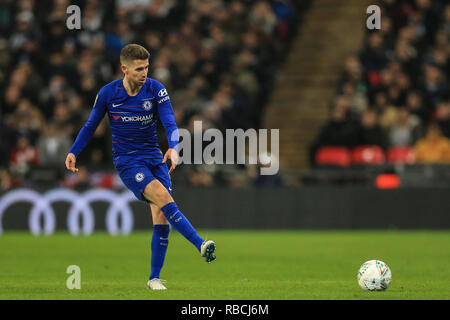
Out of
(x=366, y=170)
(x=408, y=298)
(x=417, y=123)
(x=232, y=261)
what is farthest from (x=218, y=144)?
(x=408, y=298)

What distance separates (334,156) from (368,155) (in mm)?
778

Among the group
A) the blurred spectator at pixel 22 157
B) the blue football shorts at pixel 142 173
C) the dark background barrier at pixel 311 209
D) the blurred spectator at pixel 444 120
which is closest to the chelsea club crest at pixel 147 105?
the blue football shorts at pixel 142 173

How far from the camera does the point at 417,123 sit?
2225 cm

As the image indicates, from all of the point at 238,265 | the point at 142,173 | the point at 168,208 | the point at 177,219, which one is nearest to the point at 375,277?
the point at 177,219

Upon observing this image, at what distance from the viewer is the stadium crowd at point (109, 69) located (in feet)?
68.1

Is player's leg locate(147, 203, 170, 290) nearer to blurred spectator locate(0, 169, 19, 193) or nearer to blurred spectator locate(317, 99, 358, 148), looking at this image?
blurred spectator locate(0, 169, 19, 193)

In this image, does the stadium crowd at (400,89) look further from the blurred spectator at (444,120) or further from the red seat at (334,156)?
the red seat at (334,156)

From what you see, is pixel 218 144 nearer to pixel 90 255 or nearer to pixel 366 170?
pixel 366 170

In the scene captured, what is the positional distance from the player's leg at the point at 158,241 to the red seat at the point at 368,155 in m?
11.8

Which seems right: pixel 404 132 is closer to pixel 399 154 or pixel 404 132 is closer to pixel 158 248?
pixel 399 154

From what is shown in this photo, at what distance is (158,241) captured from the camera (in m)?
10.6

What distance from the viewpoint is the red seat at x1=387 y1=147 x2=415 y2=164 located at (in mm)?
21891
